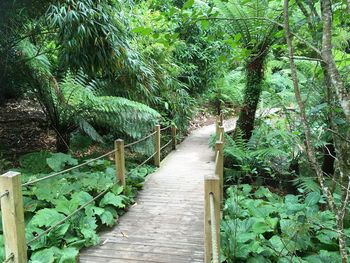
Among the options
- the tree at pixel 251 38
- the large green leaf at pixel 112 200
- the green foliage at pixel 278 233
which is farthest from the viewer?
the tree at pixel 251 38

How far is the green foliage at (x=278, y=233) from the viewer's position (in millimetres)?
3260

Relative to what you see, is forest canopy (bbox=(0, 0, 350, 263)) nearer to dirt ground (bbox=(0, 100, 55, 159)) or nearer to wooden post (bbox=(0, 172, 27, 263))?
dirt ground (bbox=(0, 100, 55, 159))

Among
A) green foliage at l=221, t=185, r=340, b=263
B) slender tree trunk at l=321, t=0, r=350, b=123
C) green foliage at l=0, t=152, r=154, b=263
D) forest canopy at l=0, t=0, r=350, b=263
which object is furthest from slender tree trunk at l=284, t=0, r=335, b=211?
green foliage at l=0, t=152, r=154, b=263

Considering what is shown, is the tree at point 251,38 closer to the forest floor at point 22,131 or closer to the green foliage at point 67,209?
the green foliage at point 67,209

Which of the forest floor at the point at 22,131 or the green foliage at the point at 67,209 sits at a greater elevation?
the forest floor at the point at 22,131

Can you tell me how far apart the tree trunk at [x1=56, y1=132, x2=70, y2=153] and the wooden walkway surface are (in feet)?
5.78

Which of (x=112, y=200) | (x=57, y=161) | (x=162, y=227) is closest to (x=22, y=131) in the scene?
(x=57, y=161)

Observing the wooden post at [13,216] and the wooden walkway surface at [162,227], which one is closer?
the wooden post at [13,216]

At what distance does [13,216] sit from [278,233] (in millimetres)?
2789

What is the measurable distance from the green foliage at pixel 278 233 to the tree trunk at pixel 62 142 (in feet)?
10.7

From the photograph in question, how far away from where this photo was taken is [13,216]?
7.93 feet

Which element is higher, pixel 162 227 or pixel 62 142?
pixel 62 142

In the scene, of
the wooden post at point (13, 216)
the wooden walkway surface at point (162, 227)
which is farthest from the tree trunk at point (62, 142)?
the wooden post at point (13, 216)

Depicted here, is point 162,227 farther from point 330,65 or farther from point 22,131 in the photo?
point 22,131
